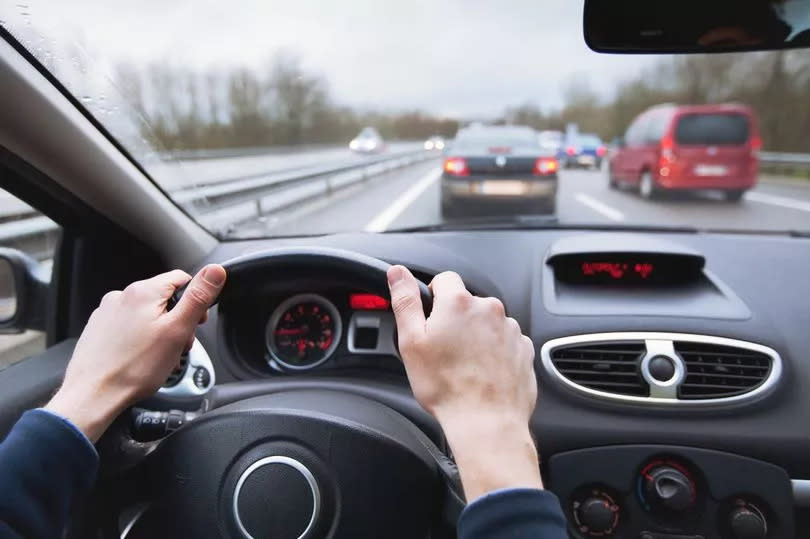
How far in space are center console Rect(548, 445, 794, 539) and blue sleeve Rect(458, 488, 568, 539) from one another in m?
1.33

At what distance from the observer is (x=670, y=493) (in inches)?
85.3

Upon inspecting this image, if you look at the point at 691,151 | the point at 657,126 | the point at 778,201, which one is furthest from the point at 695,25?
the point at 657,126

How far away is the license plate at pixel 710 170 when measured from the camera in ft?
27.7

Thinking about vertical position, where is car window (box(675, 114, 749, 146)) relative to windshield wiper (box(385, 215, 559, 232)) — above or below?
above

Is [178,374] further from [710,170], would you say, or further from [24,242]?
[710,170]

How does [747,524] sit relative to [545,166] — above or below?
below

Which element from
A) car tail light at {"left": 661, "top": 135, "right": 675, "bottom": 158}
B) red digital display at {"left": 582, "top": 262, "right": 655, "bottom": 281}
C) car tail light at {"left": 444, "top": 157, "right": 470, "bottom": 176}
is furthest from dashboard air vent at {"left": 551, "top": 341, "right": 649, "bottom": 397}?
car tail light at {"left": 661, "top": 135, "right": 675, "bottom": 158}

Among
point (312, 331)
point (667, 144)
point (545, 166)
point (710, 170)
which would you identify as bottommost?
point (312, 331)

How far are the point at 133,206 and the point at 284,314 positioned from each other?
669 millimetres

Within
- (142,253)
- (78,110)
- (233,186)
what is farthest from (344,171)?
(78,110)

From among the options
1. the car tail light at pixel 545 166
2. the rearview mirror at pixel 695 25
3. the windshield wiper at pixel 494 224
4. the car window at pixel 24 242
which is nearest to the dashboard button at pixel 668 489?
the windshield wiper at pixel 494 224

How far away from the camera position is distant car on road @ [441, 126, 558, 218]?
6137 millimetres

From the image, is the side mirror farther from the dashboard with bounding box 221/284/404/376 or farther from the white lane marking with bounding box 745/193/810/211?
the white lane marking with bounding box 745/193/810/211

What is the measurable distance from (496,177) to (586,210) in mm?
1034
